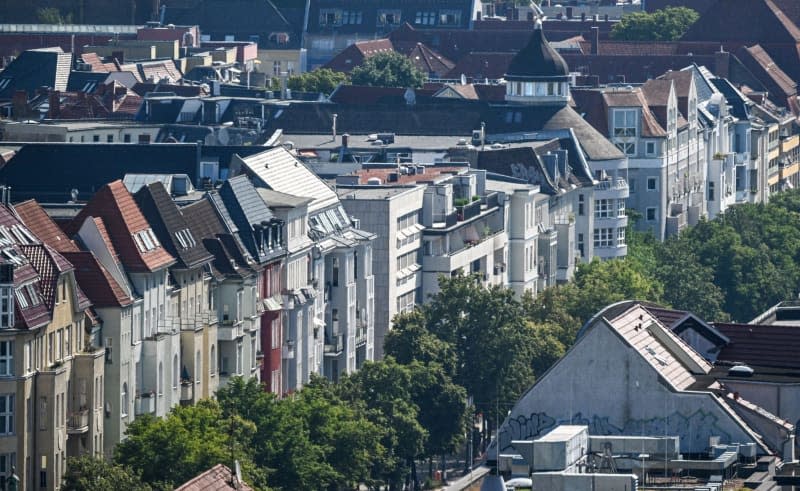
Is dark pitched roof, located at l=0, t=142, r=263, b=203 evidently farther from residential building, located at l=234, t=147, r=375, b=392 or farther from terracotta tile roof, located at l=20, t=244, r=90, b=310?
terracotta tile roof, located at l=20, t=244, r=90, b=310

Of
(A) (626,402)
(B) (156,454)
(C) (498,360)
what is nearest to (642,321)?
(A) (626,402)

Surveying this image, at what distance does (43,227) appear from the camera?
128875 mm

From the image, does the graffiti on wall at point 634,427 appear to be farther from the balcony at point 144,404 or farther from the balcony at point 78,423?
the balcony at point 144,404

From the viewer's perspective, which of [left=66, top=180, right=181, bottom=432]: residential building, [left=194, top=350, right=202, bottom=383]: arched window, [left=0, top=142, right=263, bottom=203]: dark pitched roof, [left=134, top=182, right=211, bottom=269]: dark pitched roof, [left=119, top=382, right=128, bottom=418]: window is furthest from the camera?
[left=0, top=142, right=263, bottom=203]: dark pitched roof

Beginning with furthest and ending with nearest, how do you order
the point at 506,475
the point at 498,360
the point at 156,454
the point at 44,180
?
the point at 44,180
the point at 498,360
the point at 156,454
the point at 506,475

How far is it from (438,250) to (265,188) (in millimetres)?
19864

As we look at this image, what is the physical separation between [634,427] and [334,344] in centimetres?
5713

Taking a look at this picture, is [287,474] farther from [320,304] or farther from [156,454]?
[320,304]

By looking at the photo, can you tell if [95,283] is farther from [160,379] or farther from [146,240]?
[160,379]

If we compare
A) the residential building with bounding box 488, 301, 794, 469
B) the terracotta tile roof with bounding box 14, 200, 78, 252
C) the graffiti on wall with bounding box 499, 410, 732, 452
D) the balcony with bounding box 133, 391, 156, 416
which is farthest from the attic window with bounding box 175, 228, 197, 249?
the graffiti on wall with bounding box 499, 410, 732, 452

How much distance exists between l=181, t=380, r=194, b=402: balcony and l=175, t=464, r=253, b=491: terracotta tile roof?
38412 mm

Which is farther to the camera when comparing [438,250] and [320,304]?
[438,250]

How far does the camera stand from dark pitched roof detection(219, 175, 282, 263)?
148m

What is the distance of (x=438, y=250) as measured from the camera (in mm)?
182500
